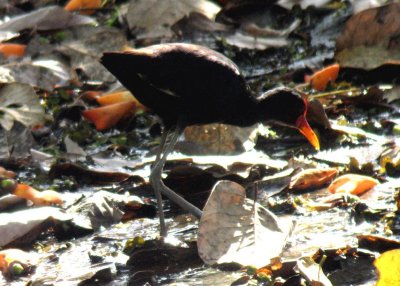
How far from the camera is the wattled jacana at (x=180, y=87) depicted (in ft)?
15.6

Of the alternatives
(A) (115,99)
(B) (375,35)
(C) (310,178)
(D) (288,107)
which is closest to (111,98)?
(A) (115,99)

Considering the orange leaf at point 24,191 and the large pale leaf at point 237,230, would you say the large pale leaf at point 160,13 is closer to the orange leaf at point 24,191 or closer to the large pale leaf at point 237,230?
the orange leaf at point 24,191

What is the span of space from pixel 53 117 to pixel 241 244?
2783 mm

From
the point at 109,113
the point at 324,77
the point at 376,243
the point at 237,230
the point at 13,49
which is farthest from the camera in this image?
the point at 13,49

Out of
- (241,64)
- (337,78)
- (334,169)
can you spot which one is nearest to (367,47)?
(337,78)

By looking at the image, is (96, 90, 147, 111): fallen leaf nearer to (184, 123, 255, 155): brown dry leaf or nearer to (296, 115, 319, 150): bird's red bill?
(184, 123, 255, 155): brown dry leaf

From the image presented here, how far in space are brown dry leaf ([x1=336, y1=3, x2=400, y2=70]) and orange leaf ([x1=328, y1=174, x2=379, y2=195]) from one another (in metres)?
1.68

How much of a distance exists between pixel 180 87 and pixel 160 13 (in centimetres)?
208

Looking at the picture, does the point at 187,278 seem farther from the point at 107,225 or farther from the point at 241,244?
the point at 107,225

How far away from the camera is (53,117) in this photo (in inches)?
248

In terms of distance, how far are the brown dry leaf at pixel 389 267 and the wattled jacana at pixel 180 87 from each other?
166 centimetres

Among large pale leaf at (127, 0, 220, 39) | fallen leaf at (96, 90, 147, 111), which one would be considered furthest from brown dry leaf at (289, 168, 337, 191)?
large pale leaf at (127, 0, 220, 39)

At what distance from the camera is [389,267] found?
9.89 feet

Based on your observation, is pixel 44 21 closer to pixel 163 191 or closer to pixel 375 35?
pixel 375 35
